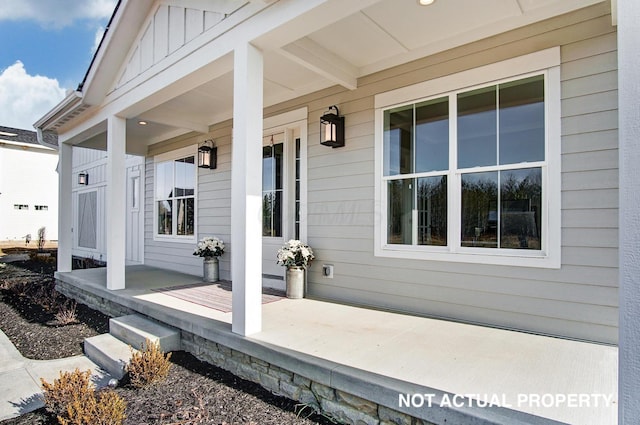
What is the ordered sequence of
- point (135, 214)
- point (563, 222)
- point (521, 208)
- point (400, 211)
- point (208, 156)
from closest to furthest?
point (563, 222) < point (521, 208) < point (400, 211) < point (208, 156) < point (135, 214)

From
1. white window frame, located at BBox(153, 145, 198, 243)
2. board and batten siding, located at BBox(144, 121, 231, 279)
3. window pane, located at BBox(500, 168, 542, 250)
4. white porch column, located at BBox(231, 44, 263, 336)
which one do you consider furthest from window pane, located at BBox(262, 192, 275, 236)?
window pane, located at BBox(500, 168, 542, 250)

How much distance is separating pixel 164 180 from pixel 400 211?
17.7 feet

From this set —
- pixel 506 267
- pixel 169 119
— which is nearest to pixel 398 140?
pixel 506 267

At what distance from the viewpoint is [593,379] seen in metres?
2.08

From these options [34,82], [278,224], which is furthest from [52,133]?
[34,82]

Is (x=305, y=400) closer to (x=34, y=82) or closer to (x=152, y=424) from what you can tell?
(x=152, y=424)

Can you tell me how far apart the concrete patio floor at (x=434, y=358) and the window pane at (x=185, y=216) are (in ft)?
9.38

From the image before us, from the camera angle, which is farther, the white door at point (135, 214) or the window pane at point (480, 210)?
the white door at point (135, 214)

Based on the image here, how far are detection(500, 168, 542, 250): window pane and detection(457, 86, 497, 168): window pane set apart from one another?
26 centimetres

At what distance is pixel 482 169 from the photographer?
Answer: 10.6 ft

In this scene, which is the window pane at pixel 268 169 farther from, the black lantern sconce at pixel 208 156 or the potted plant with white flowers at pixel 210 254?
the potted plant with white flowers at pixel 210 254

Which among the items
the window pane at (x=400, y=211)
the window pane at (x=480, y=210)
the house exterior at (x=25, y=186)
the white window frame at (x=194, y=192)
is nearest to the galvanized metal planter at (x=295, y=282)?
the window pane at (x=400, y=211)

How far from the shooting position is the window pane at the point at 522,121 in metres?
2.95

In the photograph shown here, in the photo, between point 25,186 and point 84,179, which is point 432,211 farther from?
point 25,186
